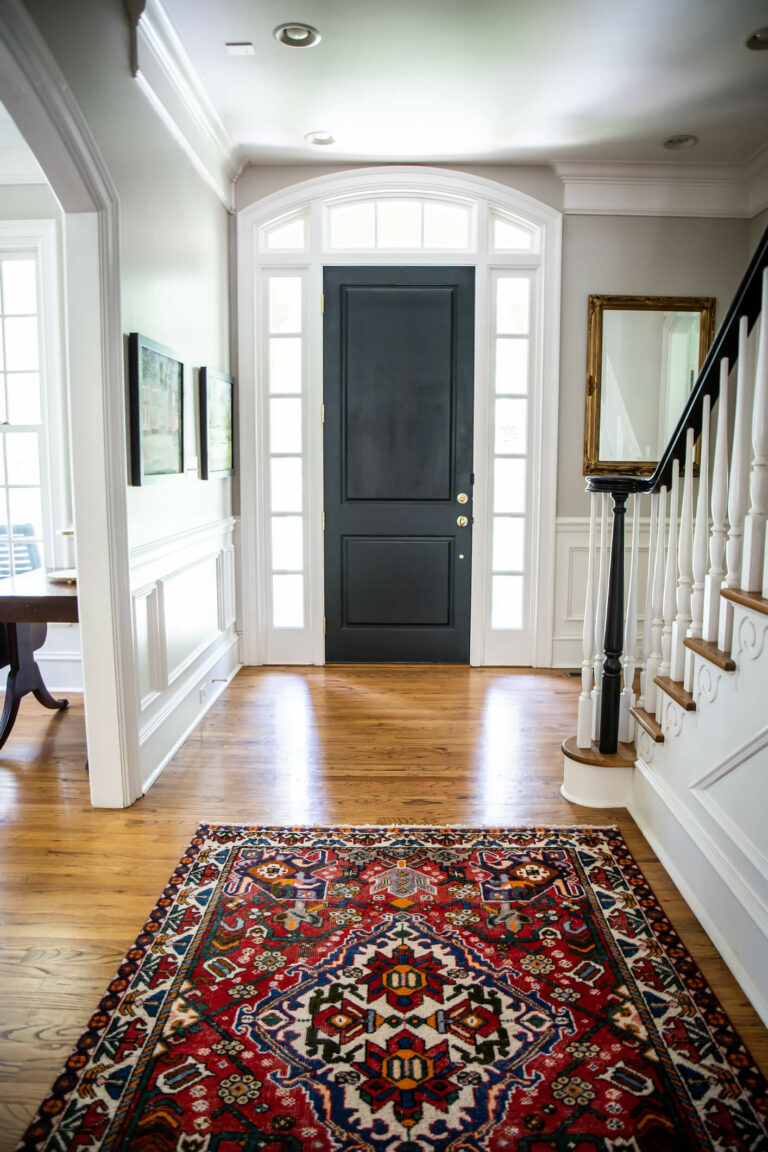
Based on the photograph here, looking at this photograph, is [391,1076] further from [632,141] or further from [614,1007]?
[632,141]

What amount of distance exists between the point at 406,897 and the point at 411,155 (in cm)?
406

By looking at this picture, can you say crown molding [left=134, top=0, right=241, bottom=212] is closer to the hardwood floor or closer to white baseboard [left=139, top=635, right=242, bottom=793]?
white baseboard [left=139, top=635, right=242, bottom=793]

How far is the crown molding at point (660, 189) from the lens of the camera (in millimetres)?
4730

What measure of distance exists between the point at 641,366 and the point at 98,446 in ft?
11.1

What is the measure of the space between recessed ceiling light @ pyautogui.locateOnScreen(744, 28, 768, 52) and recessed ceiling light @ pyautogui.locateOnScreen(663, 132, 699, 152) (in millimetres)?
932

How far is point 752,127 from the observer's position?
4.17 m

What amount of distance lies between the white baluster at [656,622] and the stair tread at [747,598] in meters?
0.66

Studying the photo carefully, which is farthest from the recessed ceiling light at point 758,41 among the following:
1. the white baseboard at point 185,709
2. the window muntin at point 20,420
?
the white baseboard at point 185,709

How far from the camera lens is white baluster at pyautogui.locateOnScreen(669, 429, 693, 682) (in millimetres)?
2561

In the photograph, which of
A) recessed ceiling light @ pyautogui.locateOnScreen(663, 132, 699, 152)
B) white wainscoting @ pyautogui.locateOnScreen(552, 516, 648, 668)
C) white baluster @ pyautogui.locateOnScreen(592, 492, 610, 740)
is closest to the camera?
white baluster @ pyautogui.locateOnScreen(592, 492, 610, 740)

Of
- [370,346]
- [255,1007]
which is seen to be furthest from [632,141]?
[255,1007]

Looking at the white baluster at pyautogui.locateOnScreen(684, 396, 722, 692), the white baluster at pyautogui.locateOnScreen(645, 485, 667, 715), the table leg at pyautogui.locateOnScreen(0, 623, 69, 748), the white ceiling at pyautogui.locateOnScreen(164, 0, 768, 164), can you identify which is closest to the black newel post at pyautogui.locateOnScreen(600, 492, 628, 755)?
the white baluster at pyautogui.locateOnScreen(645, 485, 667, 715)

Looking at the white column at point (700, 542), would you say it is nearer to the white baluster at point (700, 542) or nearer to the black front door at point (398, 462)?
the white baluster at point (700, 542)

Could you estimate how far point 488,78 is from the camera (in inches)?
144
